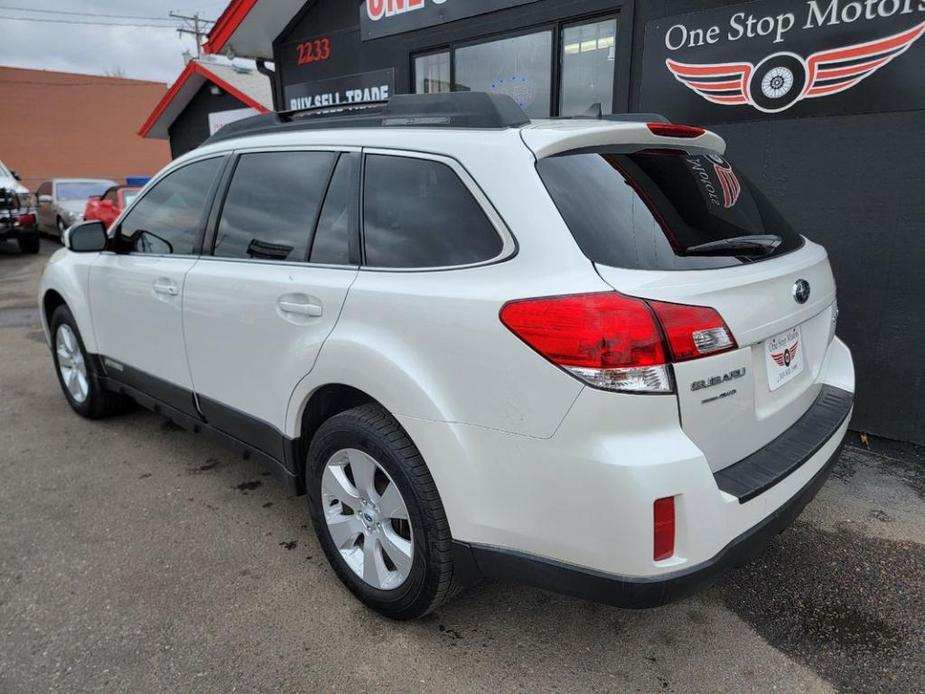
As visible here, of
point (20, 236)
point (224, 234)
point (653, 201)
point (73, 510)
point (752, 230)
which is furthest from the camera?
point (20, 236)

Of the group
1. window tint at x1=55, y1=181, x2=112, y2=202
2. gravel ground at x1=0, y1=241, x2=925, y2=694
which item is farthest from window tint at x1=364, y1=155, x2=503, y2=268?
window tint at x1=55, y1=181, x2=112, y2=202

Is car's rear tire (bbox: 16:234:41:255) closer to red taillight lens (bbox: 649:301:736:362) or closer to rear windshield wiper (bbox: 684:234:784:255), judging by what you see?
rear windshield wiper (bbox: 684:234:784:255)

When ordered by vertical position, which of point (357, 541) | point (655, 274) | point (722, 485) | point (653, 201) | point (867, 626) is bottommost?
point (867, 626)

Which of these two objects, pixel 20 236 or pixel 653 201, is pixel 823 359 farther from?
pixel 20 236

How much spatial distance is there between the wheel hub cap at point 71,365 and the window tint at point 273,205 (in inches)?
79.9

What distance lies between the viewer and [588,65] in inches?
209

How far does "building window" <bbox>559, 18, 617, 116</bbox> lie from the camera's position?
511 cm

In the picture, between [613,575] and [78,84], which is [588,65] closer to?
[613,575]

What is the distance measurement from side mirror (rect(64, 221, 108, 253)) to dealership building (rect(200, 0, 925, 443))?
2892 millimetres

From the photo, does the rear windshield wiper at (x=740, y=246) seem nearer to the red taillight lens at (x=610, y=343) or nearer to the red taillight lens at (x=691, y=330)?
the red taillight lens at (x=691, y=330)

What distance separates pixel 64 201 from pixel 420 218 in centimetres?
1714

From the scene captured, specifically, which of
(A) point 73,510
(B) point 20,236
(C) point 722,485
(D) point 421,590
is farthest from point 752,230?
(B) point 20,236

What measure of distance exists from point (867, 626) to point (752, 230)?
5.09ft

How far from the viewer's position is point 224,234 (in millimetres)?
3102
